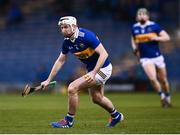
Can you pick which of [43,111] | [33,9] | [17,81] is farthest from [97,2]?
[43,111]

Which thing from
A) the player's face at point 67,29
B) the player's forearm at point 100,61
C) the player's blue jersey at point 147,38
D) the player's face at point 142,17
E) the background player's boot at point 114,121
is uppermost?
the player's face at point 67,29

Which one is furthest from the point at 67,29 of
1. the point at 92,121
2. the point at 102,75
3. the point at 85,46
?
the point at 92,121

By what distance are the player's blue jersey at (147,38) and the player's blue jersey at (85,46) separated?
7.16 metres

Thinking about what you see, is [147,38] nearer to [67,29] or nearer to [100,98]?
[100,98]

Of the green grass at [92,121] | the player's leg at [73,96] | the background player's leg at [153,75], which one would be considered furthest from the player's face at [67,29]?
the background player's leg at [153,75]

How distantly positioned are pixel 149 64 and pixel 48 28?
1587cm

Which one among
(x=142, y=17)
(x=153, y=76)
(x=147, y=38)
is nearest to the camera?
(x=153, y=76)

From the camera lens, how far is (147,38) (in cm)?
2094

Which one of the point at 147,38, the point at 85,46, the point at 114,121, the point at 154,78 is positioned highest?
the point at 85,46

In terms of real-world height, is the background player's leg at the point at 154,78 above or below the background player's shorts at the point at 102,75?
below

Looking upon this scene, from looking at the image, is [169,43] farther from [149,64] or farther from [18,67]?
[149,64]

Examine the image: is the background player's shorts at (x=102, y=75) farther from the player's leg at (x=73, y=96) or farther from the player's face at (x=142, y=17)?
the player's face at (x=142, y=17)

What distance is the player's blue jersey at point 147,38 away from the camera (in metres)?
20.7

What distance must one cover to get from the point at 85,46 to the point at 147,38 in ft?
25.7
